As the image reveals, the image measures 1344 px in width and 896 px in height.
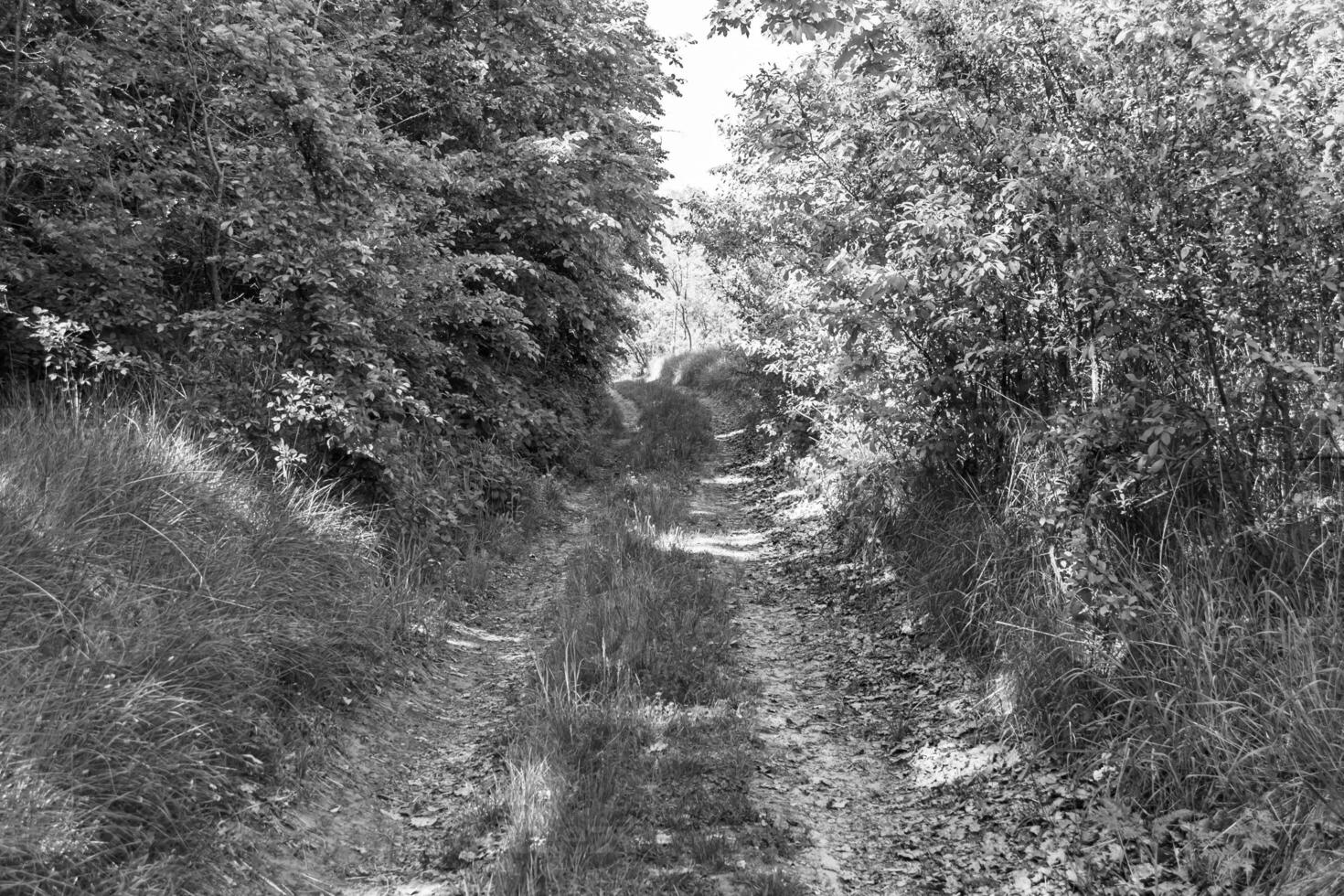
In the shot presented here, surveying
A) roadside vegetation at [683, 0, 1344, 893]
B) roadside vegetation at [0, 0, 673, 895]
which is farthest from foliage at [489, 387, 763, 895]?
roadside vegetation at [683, 0, 1344, 893]

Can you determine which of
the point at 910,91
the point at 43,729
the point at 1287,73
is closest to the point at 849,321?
the point at 910,91

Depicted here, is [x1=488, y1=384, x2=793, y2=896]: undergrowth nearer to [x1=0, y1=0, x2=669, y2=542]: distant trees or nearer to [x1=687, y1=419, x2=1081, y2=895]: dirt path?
[x1=687, y1=419, x2=1081, y2=895]: dirt path

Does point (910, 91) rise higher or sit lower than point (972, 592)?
higher

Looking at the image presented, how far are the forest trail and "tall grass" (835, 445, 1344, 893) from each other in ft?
1.12

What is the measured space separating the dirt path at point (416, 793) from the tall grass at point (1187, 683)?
9.71 feet

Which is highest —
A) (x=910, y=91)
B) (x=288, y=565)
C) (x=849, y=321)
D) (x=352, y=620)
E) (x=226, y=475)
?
(x=910, y=91)

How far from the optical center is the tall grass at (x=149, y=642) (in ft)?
10.4

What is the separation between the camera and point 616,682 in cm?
548

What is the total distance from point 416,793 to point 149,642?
5.27 ft

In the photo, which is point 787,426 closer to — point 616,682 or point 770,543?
point 770,543

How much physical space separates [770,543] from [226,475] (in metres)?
6.01

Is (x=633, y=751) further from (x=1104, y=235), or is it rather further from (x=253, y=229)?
(x=253, y=229)

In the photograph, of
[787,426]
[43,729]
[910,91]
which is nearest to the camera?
[43,729]

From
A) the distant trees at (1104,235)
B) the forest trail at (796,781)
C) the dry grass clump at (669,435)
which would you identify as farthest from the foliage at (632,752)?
the dry grass clump at (669,435)
